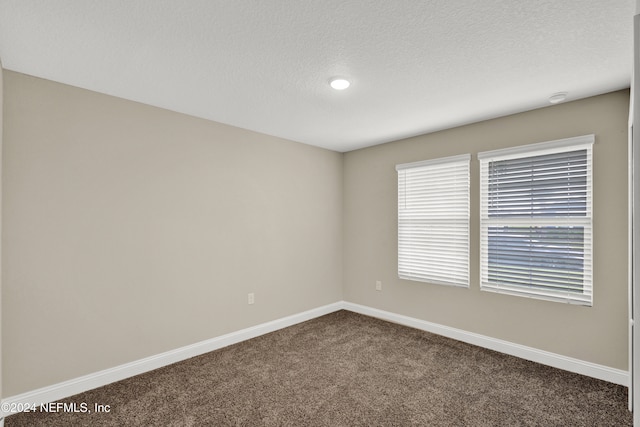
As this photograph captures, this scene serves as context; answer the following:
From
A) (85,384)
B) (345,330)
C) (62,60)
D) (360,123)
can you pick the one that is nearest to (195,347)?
(85,384)

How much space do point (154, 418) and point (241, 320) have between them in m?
1.46

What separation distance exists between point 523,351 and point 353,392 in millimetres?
1811

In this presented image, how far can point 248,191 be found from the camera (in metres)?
3.67

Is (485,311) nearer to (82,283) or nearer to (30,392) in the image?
(82,283)

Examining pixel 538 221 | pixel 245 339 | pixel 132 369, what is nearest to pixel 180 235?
pixel 132 369

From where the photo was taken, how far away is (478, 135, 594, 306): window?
108 inches

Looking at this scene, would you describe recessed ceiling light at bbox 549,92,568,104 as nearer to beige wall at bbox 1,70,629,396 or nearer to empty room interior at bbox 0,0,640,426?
empty room interior at bbox 0,0,640,426

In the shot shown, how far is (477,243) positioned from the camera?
11.2ft

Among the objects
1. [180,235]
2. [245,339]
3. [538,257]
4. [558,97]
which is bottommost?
[245,339]

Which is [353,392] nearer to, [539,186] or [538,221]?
[538,221]

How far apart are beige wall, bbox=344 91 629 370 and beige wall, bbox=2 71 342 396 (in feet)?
3.67

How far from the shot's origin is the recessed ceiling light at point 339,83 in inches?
93.3

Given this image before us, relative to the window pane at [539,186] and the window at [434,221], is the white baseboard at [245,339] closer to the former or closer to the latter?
the window at [434,221]

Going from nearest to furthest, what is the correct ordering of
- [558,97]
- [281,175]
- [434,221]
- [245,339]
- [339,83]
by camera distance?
[339,83] < [558,97] < [245,339] < [434,221] < [281,175]
